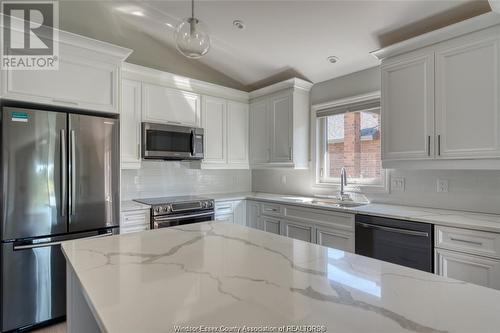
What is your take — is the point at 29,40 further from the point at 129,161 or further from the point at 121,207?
the point at 121,207

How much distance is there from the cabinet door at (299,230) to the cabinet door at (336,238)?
0.10 m

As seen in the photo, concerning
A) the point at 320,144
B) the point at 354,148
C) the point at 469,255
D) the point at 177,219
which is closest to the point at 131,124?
the point at 177,219

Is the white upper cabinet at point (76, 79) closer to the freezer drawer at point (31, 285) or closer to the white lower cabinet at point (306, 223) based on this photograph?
the freezer drawer at point (31, 285)

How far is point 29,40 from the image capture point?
2.20m

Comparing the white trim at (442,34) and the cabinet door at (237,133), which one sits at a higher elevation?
the white trim at (442,34)

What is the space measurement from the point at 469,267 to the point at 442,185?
820 mm

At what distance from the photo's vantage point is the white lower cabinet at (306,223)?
258 centimetres

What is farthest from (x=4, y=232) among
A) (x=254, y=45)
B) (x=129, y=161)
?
(x=254, y=45)

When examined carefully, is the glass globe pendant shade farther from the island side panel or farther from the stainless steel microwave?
the stainless steel microwave

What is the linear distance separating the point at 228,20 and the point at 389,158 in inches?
81.1

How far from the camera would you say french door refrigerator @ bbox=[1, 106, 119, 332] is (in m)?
2.06

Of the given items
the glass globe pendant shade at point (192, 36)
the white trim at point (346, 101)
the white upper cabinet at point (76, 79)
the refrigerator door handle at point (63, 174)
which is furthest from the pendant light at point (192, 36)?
the white trim at point (346, 101)

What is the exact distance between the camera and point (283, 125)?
3555 mm

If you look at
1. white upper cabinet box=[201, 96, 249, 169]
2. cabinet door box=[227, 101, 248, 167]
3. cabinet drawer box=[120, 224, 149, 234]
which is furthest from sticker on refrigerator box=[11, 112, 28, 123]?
cabinet door box=[227, 101, 248, 167]
